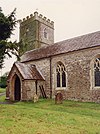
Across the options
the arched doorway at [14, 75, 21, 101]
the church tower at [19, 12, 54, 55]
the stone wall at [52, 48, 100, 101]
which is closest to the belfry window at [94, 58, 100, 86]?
the stone wall at [52, 48, 100, 101]

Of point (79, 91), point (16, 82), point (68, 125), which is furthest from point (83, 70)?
point (68, 125)

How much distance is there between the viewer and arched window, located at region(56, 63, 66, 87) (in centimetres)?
2319

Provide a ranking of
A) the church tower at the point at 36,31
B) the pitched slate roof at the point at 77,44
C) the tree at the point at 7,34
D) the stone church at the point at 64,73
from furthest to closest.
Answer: the church tower at the point at 36,31
the pitched slate roof at the point at 77,44
the stone church at the point at 64,73
the tree at the point at 7,34

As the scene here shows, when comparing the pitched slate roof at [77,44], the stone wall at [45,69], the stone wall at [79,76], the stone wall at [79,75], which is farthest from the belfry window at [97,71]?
the stone wall at [45,69]

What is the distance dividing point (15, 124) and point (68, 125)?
268 centimetres

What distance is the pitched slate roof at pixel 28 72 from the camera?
23259mm

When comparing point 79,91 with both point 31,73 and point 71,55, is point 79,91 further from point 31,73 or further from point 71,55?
point 31,73

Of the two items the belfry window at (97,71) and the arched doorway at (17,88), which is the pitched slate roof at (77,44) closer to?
the belfry window at (97,71)

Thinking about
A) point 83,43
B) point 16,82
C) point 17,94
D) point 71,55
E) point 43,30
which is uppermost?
point 43,30

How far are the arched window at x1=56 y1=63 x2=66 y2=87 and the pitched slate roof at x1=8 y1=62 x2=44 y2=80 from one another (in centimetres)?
233

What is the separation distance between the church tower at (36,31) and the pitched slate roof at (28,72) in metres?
13.7

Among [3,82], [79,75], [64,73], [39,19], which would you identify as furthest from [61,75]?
[3,82]

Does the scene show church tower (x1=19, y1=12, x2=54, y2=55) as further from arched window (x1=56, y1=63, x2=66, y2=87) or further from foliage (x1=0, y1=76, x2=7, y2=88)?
arched window (x1=56, y1=63, x2=66, y2=87)

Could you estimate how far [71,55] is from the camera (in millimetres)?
22109
